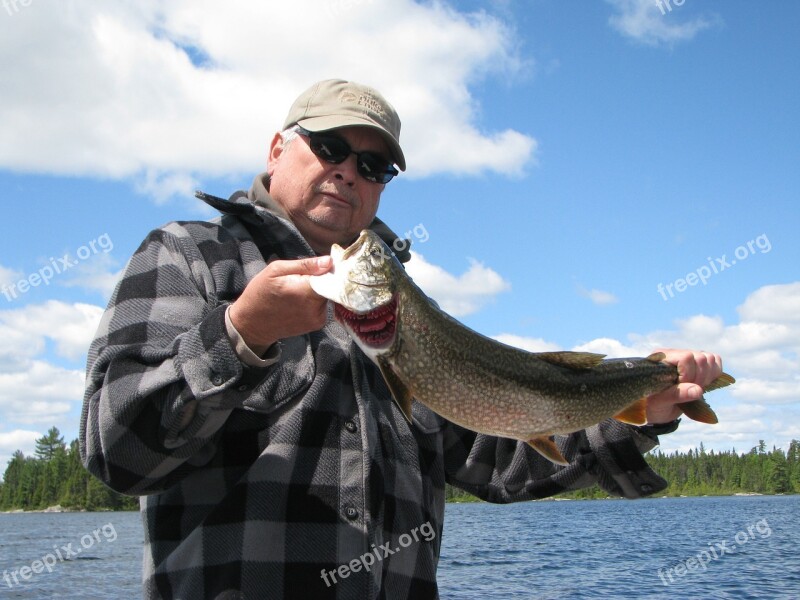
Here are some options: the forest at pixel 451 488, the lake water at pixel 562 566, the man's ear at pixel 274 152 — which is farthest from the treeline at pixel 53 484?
the man's ear at pixel 274 152

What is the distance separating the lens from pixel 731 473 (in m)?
171

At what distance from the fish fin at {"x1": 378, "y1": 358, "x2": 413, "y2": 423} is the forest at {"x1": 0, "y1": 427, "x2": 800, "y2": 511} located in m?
98.8

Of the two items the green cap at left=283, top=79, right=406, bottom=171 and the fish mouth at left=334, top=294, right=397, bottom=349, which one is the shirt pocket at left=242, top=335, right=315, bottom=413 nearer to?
the fish mouth at left=334, top=294, right=397, bottom=349

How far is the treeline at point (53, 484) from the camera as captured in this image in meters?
119

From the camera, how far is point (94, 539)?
57.4 metres

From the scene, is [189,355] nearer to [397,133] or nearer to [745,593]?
[397,133]

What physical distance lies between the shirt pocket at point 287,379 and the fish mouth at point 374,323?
1.32ft

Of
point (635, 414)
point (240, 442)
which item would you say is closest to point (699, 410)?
point (635, 414)

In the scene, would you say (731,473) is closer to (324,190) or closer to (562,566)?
(562,566)

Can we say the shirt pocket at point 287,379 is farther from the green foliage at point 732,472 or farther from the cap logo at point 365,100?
the green foliage at point 732,472

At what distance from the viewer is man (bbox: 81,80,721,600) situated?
2.90m

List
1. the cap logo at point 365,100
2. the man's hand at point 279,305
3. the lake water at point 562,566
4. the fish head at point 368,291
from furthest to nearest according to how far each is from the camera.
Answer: the lake water at point 562,566, the cap logo at point 365,100, the fish head at point 368,291, the man's hand at point 279,305

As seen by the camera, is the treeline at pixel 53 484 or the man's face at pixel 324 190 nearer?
the man's face at pixel 324 190

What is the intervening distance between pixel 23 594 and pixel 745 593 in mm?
26760
